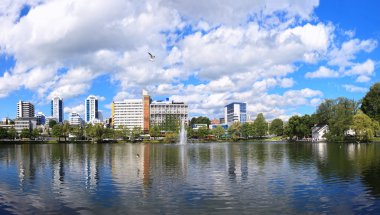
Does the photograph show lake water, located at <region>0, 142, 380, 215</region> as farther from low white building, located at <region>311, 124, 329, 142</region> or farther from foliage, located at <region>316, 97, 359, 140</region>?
low white building, located at <region>311, 124, 329, 142</region>

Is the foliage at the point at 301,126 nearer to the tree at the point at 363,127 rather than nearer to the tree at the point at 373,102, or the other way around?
the tree at the point at 373,102

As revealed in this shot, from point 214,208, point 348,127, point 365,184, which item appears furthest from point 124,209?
point 348,127

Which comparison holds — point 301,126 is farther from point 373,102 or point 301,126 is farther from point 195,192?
point 195,192

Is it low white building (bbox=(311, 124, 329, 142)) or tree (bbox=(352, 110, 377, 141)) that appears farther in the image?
low white building (bbox=(311, 124, 329, 142))

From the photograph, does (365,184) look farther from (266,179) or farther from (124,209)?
(124,209)

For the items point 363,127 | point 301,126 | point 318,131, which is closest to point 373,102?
point 363,127

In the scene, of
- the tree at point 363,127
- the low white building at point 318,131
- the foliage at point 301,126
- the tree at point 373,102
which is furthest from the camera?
the foliage at point 301,126

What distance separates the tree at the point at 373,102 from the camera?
143 meters

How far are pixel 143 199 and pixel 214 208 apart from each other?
560 cm

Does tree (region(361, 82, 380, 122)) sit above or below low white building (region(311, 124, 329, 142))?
above

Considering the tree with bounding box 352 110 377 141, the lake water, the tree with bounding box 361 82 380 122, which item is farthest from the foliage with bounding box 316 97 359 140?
the lake water

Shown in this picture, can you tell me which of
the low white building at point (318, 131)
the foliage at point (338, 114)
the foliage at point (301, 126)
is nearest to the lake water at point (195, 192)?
the foliage at point (338, 114)

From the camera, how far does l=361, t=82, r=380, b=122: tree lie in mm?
142625

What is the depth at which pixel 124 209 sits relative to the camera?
2370 cm
